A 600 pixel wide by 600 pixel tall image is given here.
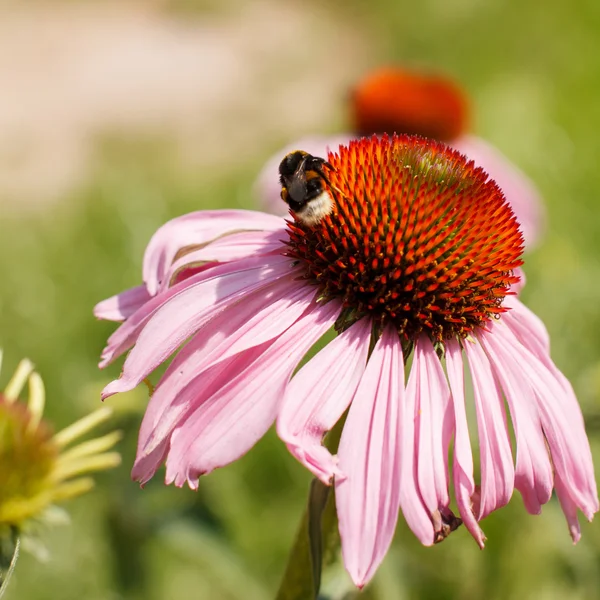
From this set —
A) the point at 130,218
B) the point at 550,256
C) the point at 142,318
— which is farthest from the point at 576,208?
the point at 142,318

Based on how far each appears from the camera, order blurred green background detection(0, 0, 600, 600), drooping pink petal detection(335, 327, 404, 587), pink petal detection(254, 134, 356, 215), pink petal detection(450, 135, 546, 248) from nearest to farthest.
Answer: drooping pink petal detection(335, 327, 404, 587)
blurred green background detection(0, 0, 600, 600)
pink petal detection(254, 134, 356, 215)
pink petal detection(450, 135, 546, 248)

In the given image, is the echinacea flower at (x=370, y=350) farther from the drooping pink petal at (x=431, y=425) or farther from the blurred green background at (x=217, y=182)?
the blurred green background at (x=217, y=182)

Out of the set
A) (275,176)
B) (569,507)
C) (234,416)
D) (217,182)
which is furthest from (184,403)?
(217,182)

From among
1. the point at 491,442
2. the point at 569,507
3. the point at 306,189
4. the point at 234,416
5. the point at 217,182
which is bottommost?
the point at 217,182

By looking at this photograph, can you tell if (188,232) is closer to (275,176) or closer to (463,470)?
(463,470)

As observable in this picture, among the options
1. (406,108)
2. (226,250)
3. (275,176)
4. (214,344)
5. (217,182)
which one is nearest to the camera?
(214,344)

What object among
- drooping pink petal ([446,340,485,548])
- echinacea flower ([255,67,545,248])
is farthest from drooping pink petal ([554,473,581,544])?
echinacea flower ([255,67,545,248])

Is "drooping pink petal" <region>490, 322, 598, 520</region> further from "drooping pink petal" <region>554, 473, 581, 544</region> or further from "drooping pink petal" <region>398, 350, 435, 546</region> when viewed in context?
"drooping pink petal" <region>398, 350, 435, 546</region>
